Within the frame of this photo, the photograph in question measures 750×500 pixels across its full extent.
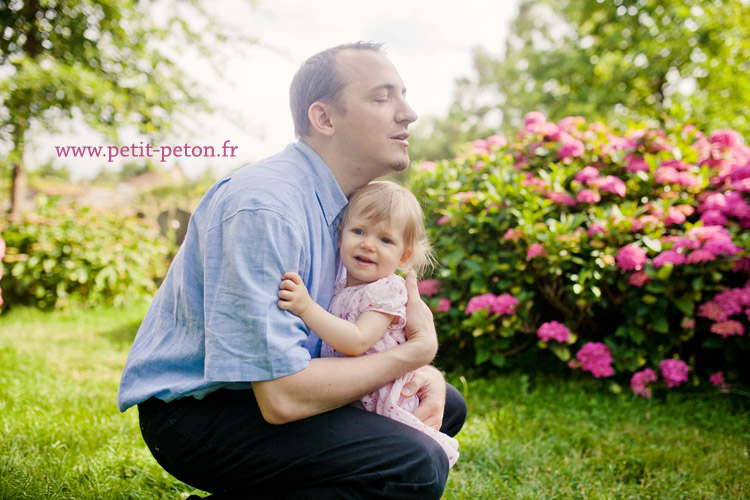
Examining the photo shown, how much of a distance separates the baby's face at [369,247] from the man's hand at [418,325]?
0.34ft

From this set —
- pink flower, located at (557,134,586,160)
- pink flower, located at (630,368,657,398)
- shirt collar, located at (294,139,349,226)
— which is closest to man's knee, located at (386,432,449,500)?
shirt collar, located at (294,139,349,226)

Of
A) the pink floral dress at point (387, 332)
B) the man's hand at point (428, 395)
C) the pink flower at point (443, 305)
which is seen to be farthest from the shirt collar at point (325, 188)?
the pink flower at point (443, 305)

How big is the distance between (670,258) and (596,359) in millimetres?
791

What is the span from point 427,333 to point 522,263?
2.20 meters

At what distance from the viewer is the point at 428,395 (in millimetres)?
1764

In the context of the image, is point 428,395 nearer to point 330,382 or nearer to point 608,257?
point 330,382

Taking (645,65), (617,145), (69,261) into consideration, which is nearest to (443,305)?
(617,145)

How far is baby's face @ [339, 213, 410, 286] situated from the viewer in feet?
5.49

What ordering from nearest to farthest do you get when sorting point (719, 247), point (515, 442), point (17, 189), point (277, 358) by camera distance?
point (277, 358) → point (515, 442) → point (719, 247) → point (17, 189)

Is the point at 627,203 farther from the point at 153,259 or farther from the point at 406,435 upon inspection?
the point at 153,259

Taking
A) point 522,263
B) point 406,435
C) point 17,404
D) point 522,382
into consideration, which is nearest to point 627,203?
point 522,263

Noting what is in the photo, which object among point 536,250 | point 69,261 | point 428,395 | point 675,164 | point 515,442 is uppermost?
point 675,164

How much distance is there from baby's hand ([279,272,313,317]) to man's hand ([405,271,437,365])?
40 cm

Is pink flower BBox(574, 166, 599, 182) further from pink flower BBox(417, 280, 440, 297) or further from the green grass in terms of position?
the green grass
